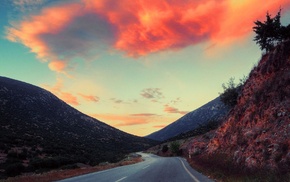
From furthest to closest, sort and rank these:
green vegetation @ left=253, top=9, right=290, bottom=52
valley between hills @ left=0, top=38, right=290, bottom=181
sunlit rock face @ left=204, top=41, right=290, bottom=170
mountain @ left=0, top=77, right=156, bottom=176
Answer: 1. mountain @ left=0, top=77, right=156, bottom=176
2. green vegetation @ left=253, top=9, right=290, bottom=52
3. sunlit rock face @ left=204, top=41, right=290, bottom=170
4. valley between hills @ left=0, top=38, right=290, bottom=181

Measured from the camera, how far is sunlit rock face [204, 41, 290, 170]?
17.2 metres

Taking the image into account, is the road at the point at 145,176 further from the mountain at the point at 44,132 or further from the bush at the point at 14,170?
the mountain at the point at 44,132

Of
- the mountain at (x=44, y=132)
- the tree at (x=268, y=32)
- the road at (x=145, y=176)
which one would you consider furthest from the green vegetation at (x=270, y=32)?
the mountain at (x=44, y=132)

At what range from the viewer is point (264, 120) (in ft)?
74.3

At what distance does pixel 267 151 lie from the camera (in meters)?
17.7

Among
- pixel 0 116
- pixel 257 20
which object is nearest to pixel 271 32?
pixel 257 20

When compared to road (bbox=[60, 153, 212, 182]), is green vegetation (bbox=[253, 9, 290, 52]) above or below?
above

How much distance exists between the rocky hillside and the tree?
5.45 feet

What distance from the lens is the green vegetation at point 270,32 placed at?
29.3 meters

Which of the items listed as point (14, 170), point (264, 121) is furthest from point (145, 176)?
point (14, 170)

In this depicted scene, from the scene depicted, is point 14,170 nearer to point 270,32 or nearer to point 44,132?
point 270,32

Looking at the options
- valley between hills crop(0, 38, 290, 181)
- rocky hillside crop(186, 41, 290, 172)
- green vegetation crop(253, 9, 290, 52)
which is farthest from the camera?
green vegetation crop(253, 9, 290, 52)

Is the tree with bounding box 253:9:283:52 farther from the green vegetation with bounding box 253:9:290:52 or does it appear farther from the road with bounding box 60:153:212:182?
the road with bounding box 60:153:212:182

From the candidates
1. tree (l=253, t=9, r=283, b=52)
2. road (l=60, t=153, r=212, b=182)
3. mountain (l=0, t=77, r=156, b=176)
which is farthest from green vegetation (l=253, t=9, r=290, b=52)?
mountain (l=0, t=77, r=156, b=176)
